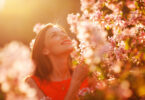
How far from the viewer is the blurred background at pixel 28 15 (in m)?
7.82

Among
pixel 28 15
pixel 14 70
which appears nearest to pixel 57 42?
pixel 14 70

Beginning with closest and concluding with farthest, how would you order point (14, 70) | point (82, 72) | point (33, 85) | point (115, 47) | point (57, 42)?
point (14, 70)
point (82, 72)
point (115, 47)
point (57, 42)
point (33, 85)

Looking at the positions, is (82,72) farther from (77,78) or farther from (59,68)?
(59,68)

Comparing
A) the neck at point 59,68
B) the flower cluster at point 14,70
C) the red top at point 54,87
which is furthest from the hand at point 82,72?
the red top at point 54,87

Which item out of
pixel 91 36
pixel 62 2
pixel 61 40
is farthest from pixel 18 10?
pixel 91 36

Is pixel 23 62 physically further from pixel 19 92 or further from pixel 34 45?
pixel 34 45

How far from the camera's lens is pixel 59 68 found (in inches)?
129

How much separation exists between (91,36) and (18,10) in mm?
7322

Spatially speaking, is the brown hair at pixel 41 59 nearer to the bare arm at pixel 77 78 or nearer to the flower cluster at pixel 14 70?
the bare arm at pixel 77 78

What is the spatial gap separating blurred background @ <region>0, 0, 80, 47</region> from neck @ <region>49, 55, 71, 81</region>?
14.8 ft

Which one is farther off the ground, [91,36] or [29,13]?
[29,13]

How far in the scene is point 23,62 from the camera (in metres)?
0.87

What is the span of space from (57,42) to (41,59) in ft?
1.98

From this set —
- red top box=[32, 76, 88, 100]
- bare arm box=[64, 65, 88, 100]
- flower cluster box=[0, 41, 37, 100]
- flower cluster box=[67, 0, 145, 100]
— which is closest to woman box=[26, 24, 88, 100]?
red top box=[32, 76, 88, 100]
